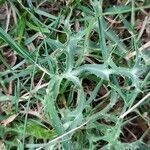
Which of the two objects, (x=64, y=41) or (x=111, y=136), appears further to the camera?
(x=64, y=41)

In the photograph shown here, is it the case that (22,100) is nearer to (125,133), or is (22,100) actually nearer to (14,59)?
(14,59)

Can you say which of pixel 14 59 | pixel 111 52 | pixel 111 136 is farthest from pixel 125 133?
pixel 14 59

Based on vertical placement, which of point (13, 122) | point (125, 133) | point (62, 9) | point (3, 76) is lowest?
point (125, 133)

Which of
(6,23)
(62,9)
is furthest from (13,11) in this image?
(62,9)

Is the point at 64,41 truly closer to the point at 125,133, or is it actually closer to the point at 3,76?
the point at 3,76

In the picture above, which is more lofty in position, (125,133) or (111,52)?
(111,52)

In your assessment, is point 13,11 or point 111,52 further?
point 13,11
